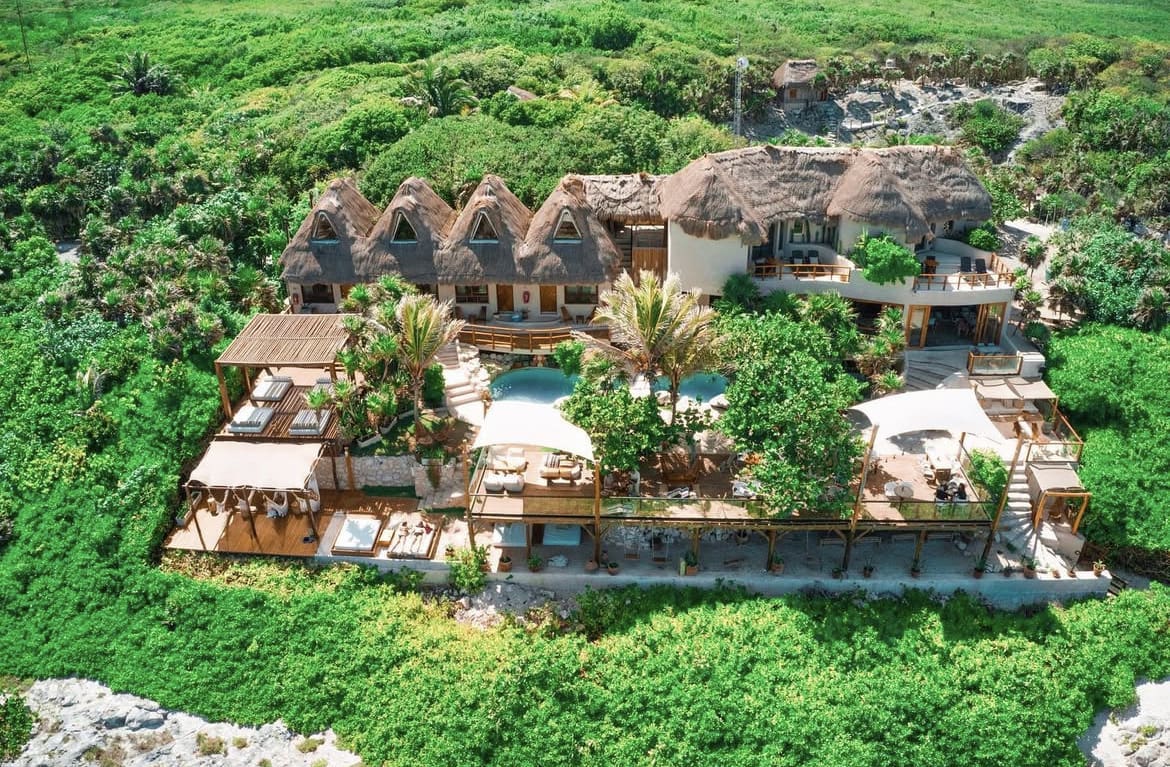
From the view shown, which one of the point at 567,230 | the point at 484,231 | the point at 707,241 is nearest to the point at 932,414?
the point at 707,241

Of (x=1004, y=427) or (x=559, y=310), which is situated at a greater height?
(x=559, y=310)

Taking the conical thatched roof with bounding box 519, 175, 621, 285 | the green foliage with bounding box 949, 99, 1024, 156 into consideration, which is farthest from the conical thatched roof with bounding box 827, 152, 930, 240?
the green foliage with bounding box 949, 99, 1024, 156

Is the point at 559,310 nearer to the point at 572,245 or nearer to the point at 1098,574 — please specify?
the point at 572,245

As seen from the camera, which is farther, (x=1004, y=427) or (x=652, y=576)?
(x=1004, y=427)

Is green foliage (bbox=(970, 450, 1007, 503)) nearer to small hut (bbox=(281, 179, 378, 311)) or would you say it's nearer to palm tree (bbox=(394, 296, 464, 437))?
palm tree (bbox=(394, 296, 464, 437))

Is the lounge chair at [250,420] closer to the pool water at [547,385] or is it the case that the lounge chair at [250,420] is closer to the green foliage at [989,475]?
the pool water at [547,385]

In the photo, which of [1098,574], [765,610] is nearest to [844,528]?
[765,610]
